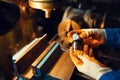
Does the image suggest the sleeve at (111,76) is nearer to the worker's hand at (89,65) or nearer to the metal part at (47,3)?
the worker's hand at (89,65)

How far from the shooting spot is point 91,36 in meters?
1.41

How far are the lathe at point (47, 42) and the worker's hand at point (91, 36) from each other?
134mm

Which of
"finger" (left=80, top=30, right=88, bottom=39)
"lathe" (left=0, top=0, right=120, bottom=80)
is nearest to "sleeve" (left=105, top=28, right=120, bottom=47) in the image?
"lathe" (left=0, top=0, right=120, bottom=80)

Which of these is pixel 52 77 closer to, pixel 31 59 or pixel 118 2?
pixel 31 59

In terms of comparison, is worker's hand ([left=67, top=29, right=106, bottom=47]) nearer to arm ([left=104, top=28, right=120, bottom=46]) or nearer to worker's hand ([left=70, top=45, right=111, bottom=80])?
arm ([left=104, top=28, right=120, bottom=46])

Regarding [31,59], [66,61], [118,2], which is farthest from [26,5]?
[118,2]

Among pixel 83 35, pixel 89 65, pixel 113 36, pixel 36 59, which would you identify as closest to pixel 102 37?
pixel 113 36

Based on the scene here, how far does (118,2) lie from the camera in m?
2.28

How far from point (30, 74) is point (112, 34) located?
815 mm

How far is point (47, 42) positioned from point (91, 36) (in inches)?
15.4

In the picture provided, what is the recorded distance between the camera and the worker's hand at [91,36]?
1326mm

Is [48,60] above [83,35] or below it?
below

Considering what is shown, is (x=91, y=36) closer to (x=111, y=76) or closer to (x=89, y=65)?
(x=89, y=65)

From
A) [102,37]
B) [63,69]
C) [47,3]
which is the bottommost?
[63,69]
